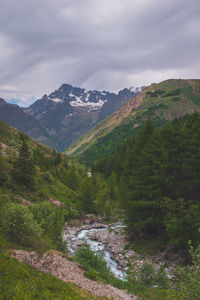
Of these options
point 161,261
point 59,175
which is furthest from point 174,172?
point 59,175

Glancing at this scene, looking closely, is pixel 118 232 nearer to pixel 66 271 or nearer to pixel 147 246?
pixel 147 246

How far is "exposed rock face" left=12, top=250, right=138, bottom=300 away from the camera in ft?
63.8

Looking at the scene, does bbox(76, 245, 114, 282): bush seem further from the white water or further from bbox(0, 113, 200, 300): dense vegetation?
the white water

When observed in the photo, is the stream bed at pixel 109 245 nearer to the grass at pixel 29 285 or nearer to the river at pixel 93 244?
the river at pixel 93 244

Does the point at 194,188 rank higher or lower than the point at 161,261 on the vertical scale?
higher

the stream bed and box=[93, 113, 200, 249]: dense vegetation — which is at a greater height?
box=[93, 113, 200, 249]: dense vegetation

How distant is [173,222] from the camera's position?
95.2ft

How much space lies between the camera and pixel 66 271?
20.7 metres

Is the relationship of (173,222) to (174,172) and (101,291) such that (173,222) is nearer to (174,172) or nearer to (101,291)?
(174,172)

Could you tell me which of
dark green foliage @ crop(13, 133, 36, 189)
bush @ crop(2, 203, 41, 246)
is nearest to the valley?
bush @ crop(2, 203, 41, 246)

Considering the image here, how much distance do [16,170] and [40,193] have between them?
9327 millimetres

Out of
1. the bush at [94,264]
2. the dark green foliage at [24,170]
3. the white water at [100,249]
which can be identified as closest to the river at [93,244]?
the white water at [100,249]

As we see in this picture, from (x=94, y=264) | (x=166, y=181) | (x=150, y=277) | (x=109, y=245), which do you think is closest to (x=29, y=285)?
(x=94, y=264)

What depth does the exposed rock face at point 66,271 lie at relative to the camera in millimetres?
19453
